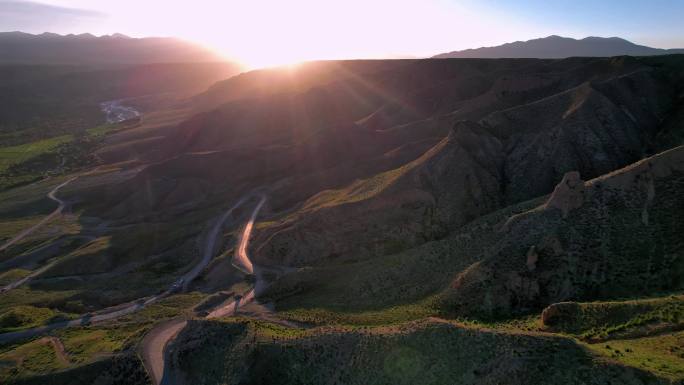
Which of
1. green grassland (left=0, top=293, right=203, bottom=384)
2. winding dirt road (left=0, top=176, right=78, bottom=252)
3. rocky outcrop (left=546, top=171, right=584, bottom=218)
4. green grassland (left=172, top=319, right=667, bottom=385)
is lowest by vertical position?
winding dirt road (left=0, top=176, right=78, bottom=252)

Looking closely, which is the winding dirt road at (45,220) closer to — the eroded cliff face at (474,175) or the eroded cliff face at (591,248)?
the eroded cliff face at (474,175)

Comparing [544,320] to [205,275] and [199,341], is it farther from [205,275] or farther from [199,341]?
[205,275]

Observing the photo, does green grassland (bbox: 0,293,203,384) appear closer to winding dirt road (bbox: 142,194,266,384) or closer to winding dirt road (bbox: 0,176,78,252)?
winding dirt road (bbox: 142,194,266,384)

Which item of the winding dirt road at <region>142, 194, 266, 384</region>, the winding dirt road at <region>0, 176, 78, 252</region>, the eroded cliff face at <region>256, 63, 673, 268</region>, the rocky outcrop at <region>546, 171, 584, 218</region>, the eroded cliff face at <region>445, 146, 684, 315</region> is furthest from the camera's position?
the winding dirt road at <region>0, 176, 78, 252</region>

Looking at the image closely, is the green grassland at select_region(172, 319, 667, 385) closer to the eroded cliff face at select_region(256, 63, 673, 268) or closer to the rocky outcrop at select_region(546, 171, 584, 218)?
the rocky outcrop at select_region(546, 171, 584, 218)

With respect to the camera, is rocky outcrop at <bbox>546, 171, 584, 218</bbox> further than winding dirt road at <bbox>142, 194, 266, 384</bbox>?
Yes

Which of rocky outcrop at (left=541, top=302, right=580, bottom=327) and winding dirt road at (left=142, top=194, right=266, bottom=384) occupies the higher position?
rocky outcrop at (left=541, top=302, right=580, bottom=327)

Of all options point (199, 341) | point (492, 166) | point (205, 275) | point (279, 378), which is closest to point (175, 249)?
point (205, 275)

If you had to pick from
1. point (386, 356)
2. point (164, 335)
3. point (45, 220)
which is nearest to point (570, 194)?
point (386, 356)

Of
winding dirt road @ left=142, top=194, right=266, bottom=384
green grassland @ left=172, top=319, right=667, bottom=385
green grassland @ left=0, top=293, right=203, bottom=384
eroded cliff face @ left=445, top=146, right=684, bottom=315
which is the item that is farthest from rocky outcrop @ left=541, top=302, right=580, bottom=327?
green grassland @ left=0, top=293, right=203, bottom=384

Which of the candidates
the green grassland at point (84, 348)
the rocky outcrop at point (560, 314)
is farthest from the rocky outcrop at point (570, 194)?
the green grassland at point (84, 348)

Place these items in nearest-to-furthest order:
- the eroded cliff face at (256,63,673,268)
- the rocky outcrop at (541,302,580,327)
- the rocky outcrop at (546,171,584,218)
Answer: the rocky outcrop at (541,302,580,327)
the rocky outcrop at (546,171,584,218)
the eroded cliff face at (256,63,673,268)
